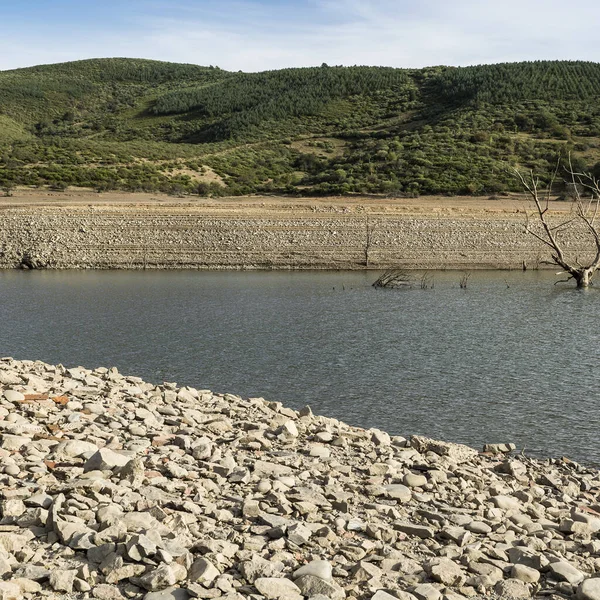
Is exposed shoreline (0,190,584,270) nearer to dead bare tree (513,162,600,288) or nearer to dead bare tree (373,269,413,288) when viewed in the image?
dead bare tree (513,162,600,288)

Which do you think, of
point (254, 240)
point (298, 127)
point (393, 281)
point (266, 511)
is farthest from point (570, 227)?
point (298, 127)

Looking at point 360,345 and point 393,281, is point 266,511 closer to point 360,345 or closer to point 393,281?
point 360,345

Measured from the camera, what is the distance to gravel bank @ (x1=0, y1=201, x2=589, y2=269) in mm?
33938

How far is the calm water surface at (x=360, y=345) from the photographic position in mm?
12094

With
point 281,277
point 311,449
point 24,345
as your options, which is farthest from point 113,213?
point 311,449

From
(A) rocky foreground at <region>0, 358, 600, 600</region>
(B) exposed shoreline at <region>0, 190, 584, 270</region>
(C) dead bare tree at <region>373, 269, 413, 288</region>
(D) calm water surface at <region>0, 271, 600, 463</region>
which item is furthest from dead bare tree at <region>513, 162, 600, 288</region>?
(A) rocky foreground at <region>0, 358, 600, 600</region>

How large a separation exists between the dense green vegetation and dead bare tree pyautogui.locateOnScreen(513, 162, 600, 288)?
7080 millimetres

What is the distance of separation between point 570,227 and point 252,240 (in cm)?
1409

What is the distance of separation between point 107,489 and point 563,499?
4.48 m

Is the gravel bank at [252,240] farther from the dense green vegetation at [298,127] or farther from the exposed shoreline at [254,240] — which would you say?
the dense green vegetation at [298,127]

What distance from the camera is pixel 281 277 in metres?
31.5

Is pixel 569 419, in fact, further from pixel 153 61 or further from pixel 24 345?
pixel 153 61

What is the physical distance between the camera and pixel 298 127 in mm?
72125

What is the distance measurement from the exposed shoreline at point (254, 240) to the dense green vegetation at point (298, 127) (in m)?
9.09
